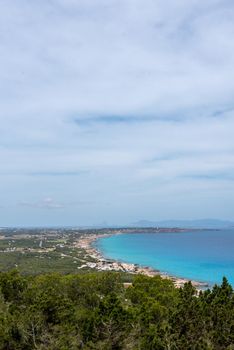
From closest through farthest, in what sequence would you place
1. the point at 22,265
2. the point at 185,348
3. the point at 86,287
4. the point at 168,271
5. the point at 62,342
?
1. the point at 185,348
2. the point at 62,342
3. the point at 86,287
4. the point at 22,265
5. the point at 168,271

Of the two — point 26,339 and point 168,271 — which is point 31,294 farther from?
point 168,271

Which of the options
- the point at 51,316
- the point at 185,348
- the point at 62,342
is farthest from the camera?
the point at 51,316

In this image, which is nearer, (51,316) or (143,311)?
(51,316)

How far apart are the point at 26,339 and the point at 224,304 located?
8857 millimetres

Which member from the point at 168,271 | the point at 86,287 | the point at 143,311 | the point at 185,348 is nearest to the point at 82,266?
the point at 168,271

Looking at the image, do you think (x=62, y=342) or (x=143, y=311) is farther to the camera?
(x=143, y=311)

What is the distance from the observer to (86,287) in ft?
84.7

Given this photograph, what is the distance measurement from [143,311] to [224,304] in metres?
4.09

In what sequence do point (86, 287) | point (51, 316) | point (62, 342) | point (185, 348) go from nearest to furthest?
1. point (185, 348)
2. point (62, 342)
3. point (51, 316)
4. point (86, 287)

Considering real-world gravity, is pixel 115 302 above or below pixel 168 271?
above

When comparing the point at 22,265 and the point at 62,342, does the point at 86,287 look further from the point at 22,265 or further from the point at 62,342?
the point at 22,265

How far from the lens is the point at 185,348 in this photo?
1575cm

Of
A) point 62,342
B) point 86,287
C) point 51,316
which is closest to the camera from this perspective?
point 62,342

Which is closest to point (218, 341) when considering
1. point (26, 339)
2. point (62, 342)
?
point (62, 342)
